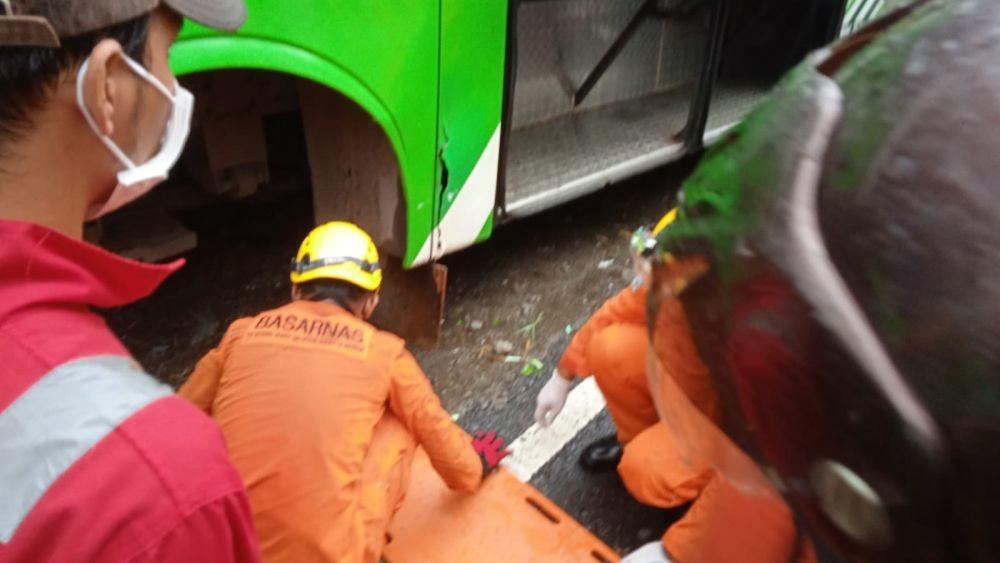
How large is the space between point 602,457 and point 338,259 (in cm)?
120

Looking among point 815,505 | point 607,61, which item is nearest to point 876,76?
point 815,505

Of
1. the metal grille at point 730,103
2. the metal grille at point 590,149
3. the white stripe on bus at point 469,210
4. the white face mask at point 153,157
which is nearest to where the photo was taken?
the white face mask at point 153,157

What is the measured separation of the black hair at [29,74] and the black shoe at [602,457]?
2185mm

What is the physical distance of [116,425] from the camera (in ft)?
2.78

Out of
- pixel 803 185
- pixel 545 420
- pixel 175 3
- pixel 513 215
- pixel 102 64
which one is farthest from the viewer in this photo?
pixel 513 215

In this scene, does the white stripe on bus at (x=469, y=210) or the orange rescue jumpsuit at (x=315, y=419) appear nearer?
the orange rescue jumpsuit at (x=315, y=419)

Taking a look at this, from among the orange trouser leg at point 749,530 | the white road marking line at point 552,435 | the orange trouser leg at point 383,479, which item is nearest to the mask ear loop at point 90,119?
the orange trouser leg at point 749,530

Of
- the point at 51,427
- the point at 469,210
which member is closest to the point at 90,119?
the point at 51,427

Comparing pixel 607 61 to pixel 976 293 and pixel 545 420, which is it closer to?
pixel 545 420

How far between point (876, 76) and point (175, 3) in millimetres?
1001

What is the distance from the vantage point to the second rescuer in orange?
1.98 m

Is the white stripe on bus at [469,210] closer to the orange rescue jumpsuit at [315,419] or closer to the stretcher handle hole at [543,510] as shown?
the orange rescue jumpsuit at [315,419]

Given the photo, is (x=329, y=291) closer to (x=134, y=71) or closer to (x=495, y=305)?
(x=134, y=71)

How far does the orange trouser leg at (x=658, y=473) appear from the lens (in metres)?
2.36
